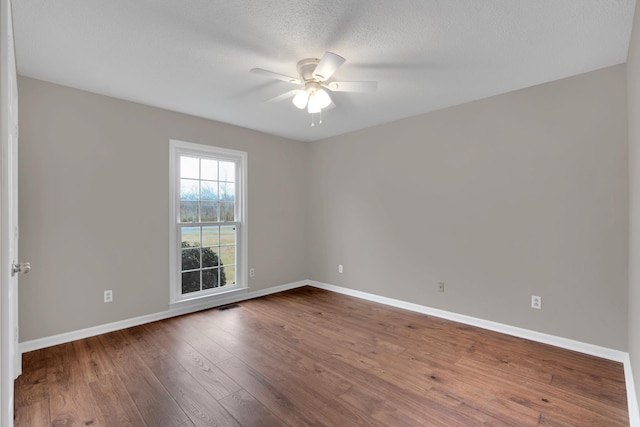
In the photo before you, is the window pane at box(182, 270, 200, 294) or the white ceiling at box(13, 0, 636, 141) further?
the window pane at box(182, 270, 200, 294)

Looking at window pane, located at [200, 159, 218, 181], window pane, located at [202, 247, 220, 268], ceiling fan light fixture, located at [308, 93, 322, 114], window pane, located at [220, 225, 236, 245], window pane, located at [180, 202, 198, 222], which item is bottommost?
window pane, located at [202, 247, 220, 268]

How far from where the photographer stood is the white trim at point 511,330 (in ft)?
8.18

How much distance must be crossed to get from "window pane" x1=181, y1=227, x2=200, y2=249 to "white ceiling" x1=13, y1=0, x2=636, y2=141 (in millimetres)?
1569

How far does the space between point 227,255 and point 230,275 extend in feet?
→ 0.94

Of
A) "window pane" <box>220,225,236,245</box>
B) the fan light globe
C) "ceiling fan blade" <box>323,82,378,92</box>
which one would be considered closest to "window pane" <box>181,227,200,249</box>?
"window pane" <box>220,225,236,245</box>

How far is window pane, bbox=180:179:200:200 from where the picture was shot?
371 centimetres

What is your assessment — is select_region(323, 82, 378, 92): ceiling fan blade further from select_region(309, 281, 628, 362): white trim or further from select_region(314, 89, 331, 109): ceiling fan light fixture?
select_region(309, 281, 628, 362): white trim

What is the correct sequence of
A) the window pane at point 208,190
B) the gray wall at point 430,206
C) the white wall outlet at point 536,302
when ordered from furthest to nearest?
the window pane at point 208,190, the white wall outlet at point 536,302, the gray wall at point 430,206

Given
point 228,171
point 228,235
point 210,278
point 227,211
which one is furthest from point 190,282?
point 228,171

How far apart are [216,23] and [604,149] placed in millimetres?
3169

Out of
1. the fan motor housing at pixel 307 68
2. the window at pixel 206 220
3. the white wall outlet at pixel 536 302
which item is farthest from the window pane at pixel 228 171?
the white wall outlet at pixel 536 302

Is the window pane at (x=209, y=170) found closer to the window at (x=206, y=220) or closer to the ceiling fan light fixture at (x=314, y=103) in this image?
the window at (x=206, y=220)

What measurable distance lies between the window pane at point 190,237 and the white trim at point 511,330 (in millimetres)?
2334

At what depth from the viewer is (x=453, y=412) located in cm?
186
